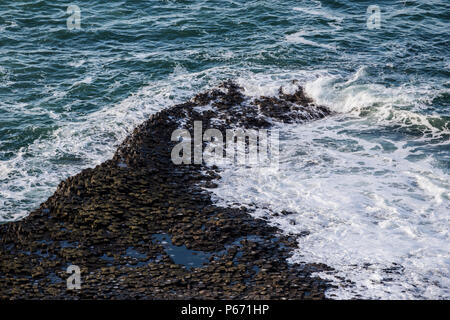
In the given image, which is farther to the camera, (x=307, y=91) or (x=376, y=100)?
(x=307, y=91)

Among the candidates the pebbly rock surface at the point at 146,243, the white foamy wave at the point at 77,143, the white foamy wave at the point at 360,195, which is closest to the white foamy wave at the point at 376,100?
the white foamy wave at the point at 360,195

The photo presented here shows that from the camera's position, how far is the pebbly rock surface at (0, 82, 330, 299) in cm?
1552

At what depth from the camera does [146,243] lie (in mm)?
17312

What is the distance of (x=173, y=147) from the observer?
2250cm

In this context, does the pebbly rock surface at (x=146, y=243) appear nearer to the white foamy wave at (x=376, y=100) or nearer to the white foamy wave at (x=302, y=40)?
the white foamy wave at (x=376, y=100)

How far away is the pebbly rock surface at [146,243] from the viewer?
15516 millimetres

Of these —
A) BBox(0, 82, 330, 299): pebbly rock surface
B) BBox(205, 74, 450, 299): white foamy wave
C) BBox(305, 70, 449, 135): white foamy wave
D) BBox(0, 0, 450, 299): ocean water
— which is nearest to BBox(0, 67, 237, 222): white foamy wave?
BBox(0, 0, 450, 299): ocean water

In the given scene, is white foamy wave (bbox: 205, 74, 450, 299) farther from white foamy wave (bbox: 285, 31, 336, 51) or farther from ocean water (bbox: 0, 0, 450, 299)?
white foamy wave (bbox: 285, 31, 336, 51)

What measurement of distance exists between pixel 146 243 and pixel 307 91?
12951mm

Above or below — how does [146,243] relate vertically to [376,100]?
below

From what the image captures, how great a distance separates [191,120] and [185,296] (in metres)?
10.6

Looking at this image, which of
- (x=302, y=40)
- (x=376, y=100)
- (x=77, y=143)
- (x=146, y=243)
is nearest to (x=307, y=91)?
(x=376, y=100)

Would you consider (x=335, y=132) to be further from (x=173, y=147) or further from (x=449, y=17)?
(x=449, y=17)

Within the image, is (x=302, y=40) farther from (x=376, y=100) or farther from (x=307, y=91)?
(x=376, y=100)
